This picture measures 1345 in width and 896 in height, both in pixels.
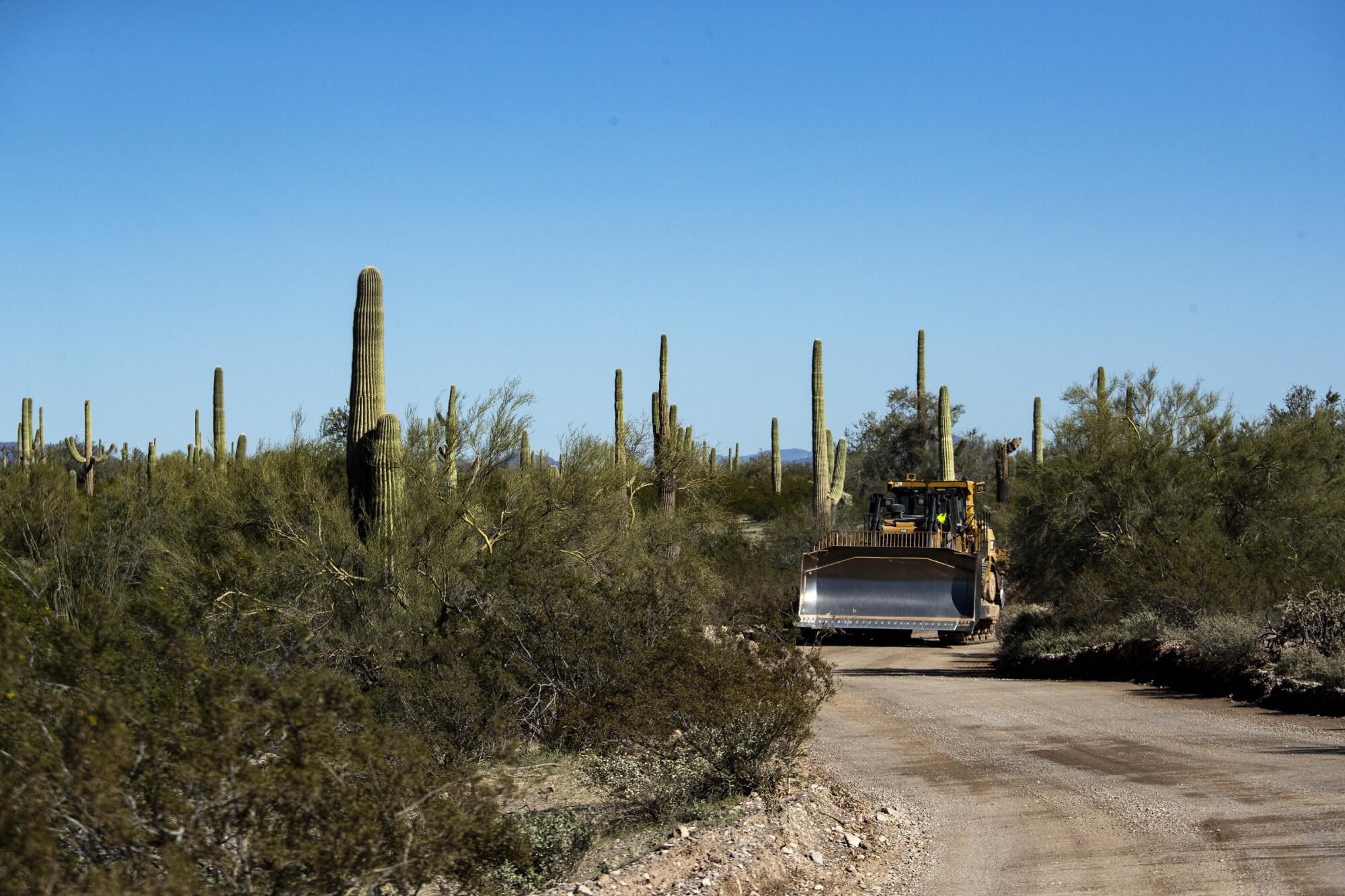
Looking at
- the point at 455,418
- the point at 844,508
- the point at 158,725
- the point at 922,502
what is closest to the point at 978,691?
the point at 455,418

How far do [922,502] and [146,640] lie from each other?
78.6 feet

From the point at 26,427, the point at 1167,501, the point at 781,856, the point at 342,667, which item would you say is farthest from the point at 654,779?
the point at 26,427

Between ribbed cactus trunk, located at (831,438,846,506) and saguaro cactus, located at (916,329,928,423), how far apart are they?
3291 millimetres

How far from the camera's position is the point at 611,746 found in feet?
34.7

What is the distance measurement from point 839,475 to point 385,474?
27388 mm

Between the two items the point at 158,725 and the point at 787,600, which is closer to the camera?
the point at 158,725

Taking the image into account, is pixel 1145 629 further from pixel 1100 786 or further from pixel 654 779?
pixel 654 779

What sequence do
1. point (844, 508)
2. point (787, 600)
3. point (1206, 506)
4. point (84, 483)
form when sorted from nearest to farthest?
point (1206, 506)
point (787, 600)
point (84, 483)
point (844, 508)

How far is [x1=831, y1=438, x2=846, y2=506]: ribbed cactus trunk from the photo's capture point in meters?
41.7

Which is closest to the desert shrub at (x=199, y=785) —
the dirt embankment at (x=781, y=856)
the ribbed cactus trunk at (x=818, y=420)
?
the dirt embankment at (x=781, y=856)

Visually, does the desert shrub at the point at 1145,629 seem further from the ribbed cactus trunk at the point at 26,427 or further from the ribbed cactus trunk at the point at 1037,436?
the ribbed cactus trunk at the point at 26,427

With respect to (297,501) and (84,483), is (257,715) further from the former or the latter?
(84,483)

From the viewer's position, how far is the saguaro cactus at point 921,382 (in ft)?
140

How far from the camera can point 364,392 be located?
17188mm
